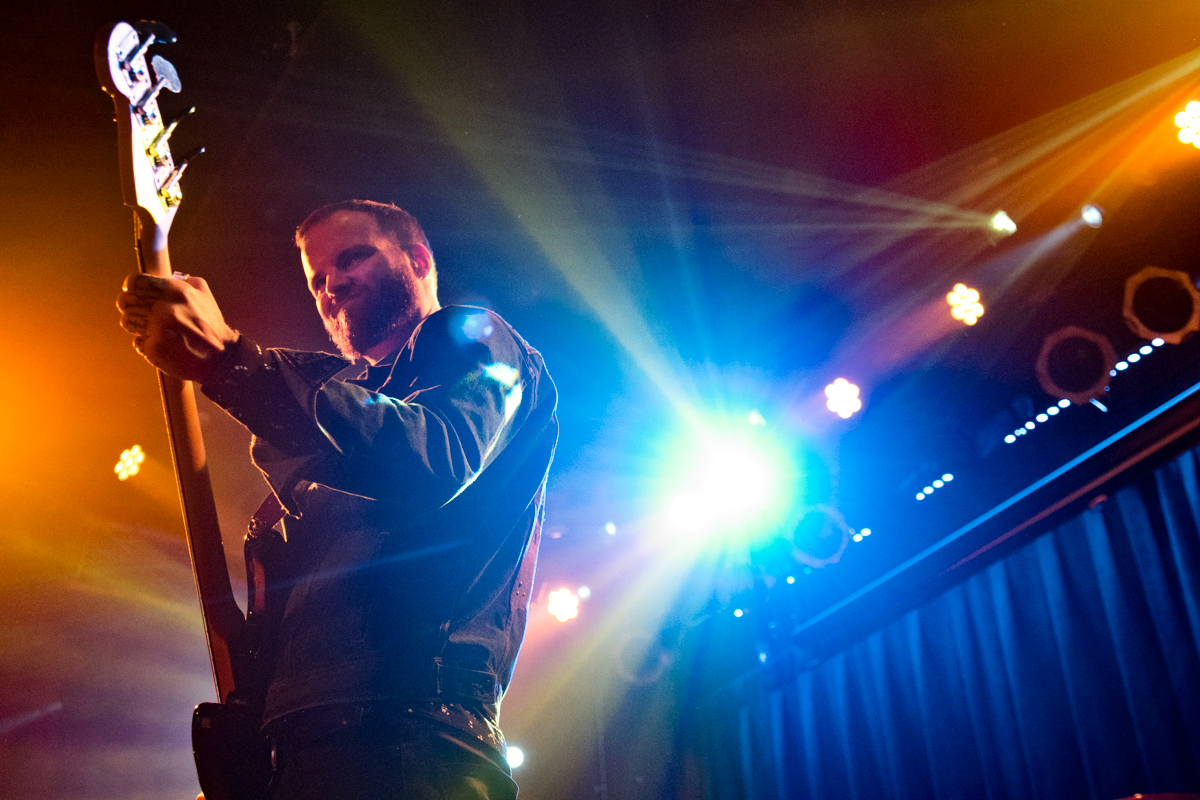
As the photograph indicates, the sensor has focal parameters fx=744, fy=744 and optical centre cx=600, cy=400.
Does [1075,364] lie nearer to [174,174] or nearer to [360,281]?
[360,281]

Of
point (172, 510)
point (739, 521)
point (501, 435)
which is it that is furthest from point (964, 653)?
point (172, 510)

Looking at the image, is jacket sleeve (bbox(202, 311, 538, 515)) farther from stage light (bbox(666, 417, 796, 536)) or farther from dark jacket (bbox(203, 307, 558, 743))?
stage light (bbox(666, 417, 796, 536))

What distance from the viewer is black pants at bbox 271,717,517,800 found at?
3.26 ft

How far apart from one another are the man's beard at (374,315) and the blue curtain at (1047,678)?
276 centimetres

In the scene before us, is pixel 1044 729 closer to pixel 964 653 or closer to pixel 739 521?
pixel 964 653

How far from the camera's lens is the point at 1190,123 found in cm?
316

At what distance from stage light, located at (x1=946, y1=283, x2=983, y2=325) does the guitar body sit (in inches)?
141

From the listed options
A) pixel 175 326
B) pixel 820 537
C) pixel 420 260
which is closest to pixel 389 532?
pixel 175 326

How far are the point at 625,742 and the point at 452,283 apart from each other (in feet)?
10.8

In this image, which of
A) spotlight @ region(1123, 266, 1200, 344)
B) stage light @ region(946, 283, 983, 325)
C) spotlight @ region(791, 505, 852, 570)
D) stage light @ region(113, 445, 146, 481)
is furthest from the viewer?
stage light @ region(113, 445, 146, 481)

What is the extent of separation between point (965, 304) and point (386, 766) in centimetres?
378

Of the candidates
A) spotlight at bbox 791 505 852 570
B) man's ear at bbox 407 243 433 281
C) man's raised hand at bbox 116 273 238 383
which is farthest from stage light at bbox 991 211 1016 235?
man's raised hand at bbox 116 273 238 383

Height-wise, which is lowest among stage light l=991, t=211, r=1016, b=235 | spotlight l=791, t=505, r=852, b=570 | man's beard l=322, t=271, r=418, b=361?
man's beard l=322, t=271, r=418, b=361

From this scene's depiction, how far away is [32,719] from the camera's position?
3561 millimetres
